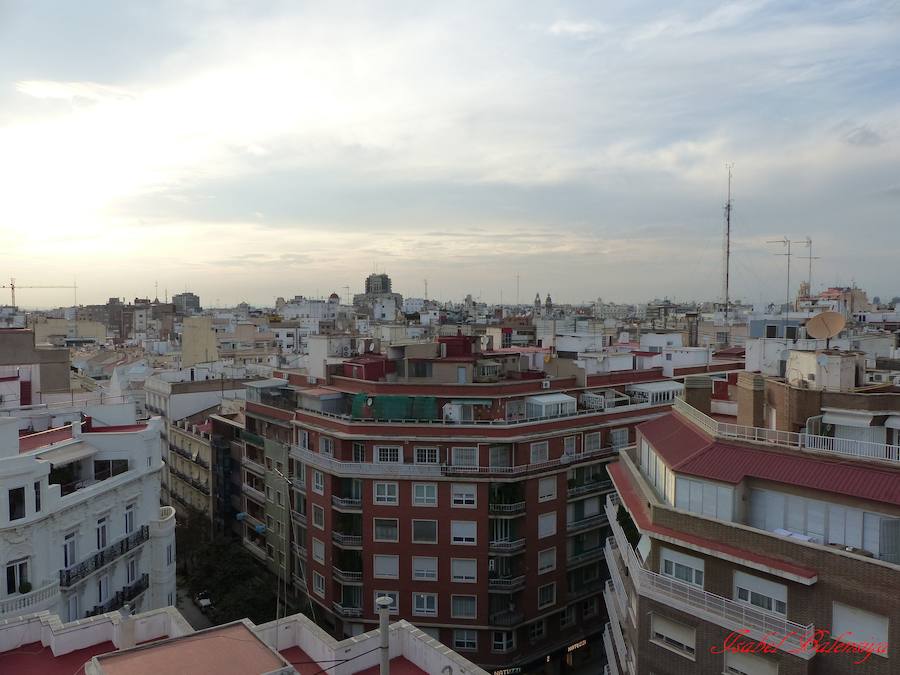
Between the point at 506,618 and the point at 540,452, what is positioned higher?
the point at 540,452

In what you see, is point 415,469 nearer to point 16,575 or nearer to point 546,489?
point 546,489

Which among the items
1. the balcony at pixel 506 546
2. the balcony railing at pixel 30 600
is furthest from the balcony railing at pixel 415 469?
the balcony railing at pixel 30 600

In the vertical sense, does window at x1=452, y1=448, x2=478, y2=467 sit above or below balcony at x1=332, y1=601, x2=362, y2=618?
above

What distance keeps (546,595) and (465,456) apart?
9.85 m

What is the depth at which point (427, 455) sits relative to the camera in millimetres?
37688

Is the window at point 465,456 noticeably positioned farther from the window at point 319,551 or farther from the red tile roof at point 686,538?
the red tile roof at point 686,538

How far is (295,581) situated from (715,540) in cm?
3079

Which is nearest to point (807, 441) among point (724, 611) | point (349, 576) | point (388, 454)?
point (724, 611)

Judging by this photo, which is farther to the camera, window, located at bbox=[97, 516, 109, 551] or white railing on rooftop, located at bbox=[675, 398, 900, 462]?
window, located at bbox=[97, 516, 109, 551]

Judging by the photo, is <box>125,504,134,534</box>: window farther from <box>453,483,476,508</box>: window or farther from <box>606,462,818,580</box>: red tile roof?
<box>606,462,818,580</box>: red tile roof

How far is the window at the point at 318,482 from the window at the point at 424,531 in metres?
6.08

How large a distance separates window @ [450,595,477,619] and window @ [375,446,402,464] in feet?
27.1

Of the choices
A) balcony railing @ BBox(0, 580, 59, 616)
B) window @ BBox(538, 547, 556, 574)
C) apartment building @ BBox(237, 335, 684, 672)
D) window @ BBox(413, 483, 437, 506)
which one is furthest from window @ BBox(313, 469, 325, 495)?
balcony railing @ BBox(0, 580, 59, 616)

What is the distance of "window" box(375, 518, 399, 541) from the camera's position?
37.7m
